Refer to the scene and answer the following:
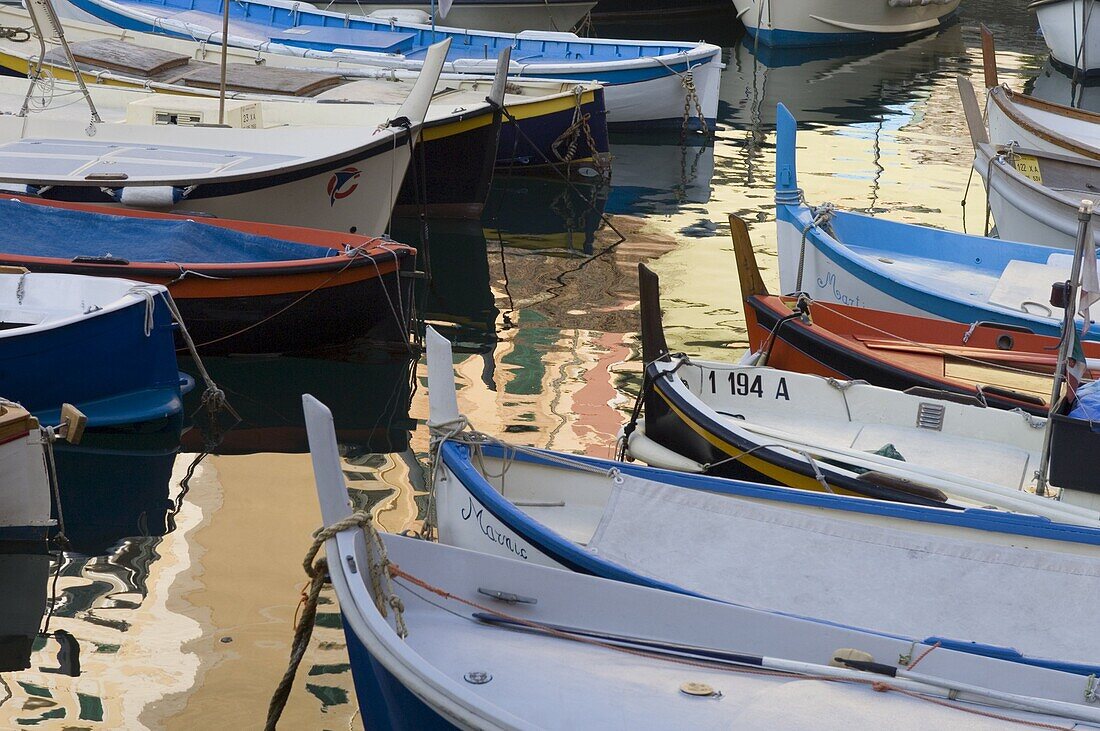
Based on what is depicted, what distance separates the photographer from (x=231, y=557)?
256 inches

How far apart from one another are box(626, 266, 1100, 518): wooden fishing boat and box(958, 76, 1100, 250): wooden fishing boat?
167 inches

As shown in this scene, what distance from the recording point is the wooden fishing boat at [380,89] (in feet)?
41.4

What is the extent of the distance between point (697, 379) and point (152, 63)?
356 inches

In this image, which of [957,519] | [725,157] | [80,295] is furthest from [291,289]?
[725,157]

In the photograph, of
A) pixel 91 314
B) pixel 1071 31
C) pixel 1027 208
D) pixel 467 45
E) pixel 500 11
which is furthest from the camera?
pixel 1071 31

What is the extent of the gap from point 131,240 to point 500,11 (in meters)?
13.5

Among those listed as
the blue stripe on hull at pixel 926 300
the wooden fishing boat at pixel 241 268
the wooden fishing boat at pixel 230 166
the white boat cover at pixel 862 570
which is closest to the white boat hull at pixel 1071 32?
the blue stripe on hull at pixel 926 300

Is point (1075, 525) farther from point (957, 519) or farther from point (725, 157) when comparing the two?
point (725, 157)

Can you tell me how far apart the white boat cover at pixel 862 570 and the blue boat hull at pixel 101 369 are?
11.0 feet

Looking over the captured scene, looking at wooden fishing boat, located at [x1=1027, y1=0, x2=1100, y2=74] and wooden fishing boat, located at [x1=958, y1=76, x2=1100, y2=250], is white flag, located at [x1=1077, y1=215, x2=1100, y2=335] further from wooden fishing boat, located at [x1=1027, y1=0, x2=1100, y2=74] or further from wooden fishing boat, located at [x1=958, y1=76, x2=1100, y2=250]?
wooden fishing boat, located at [x1=1027, y1=0, x2=1100, y2=74]

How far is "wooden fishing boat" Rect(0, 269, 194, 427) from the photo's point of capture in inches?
283

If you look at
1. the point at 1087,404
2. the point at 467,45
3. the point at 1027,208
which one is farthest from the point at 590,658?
the point at 467,45

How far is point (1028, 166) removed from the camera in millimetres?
11609

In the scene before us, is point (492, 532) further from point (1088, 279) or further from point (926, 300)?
point (926, 300)
